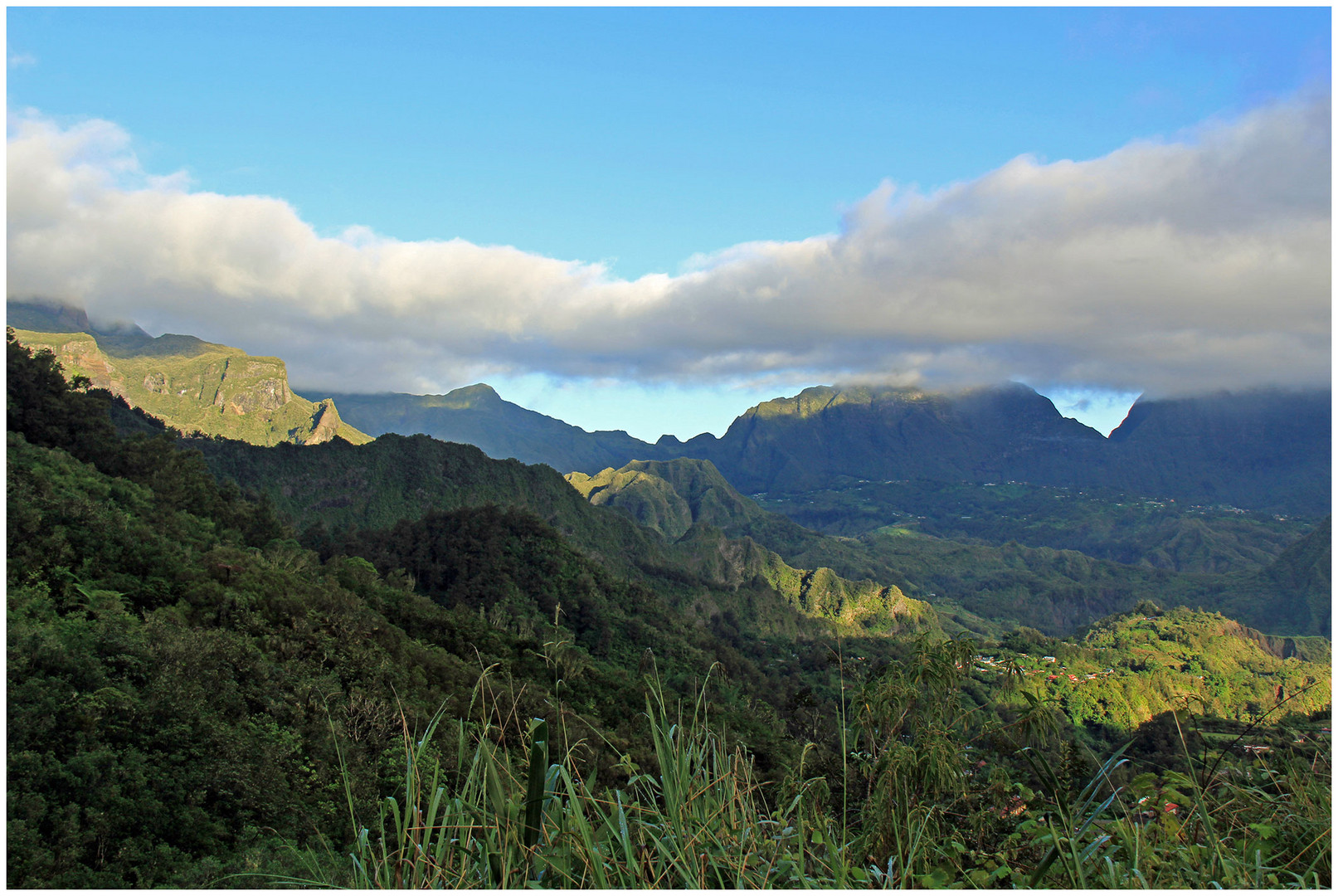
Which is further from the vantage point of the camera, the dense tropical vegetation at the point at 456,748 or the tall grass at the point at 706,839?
the dense tropical vegetation at the point at 456,748

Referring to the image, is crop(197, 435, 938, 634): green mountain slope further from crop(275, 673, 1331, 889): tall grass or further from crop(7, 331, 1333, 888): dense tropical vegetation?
crop(275, 673, 1331, 889): tall grass

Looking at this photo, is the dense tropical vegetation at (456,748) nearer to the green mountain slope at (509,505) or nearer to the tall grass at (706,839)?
the tall grass at (706,839)

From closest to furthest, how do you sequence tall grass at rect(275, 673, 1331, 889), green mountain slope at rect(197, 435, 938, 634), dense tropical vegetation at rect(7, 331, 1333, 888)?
tall grass at rect(275, 673, 1331, 889)
dense tropical vegetation at rect(7, 331, 1333, 888)
green mountain slope at rect(197, 435, 938, 634)

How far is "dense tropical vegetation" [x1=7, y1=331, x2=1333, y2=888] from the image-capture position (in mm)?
3432

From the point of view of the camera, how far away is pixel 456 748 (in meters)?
14.8

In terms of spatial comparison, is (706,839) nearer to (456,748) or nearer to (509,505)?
(456,748)

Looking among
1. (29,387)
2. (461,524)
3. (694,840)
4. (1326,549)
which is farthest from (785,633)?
(1326,549)

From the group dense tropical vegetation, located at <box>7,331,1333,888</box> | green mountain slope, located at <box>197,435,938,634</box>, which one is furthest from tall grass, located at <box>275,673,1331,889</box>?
green mountain slope, located at <box>197,435,938,634</box>

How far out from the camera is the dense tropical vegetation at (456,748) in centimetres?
343

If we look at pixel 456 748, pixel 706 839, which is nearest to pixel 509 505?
pixel 456 748

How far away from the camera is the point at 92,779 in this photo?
9.09 m

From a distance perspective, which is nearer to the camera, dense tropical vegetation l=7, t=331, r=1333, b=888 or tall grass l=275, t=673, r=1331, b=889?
tall grass l=275, t=673, r=1331, b=889

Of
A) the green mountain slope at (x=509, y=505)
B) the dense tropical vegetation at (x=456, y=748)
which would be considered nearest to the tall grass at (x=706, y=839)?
the dense tropical vegetation at (x=456, y=748)

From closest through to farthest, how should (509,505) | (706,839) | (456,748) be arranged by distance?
(706,839) < (456,748) < (509,505)
